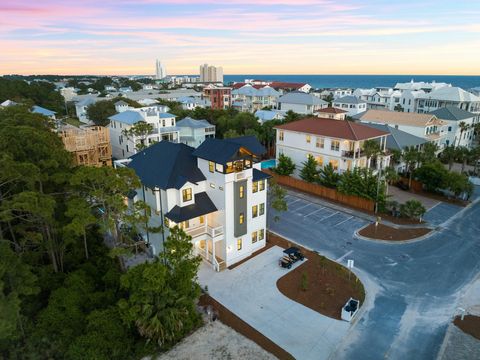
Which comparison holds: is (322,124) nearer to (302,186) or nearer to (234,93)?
(302,186)

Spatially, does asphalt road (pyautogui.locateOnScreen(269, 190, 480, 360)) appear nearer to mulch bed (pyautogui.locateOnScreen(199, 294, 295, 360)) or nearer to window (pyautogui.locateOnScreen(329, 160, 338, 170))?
mulch bed (pyautogui.locateOnScreen(199, 294, 295, 360))

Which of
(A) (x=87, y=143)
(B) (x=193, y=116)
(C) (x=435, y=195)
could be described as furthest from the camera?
(B) (x=193, y=116)

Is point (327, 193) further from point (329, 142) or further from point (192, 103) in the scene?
point (192, 103)

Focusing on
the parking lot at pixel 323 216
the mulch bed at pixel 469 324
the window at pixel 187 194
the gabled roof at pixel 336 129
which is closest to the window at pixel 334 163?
the gabled roof at pixel 336 129

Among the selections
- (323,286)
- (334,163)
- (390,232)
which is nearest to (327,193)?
(334,163)

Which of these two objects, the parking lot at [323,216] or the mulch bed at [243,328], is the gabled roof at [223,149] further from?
the parking lot at [323,216]

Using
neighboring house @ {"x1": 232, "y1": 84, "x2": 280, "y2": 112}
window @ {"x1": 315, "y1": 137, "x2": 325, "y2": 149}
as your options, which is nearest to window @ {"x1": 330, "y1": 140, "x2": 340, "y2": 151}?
window @ {"x1": 315, "y1": 137, "x2": 325, "y2": 149}

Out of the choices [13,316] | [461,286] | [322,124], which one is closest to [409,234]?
[461,286]
